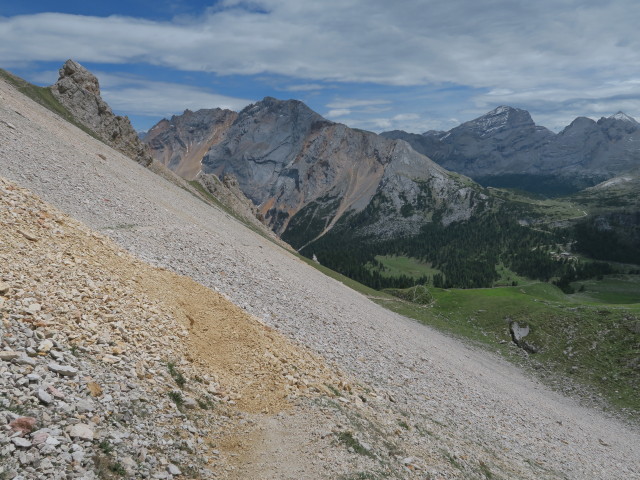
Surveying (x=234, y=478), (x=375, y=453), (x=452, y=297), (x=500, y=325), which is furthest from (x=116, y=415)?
(x=452, y=297)

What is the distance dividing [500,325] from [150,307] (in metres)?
62.0

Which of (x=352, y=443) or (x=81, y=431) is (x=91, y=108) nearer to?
(x=81, y=431)

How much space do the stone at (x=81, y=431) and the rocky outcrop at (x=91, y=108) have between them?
4239 inches

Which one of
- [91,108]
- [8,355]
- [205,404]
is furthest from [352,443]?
[91,108]

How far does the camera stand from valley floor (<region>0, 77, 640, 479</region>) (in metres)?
15.4

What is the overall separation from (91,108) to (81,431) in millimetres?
123094

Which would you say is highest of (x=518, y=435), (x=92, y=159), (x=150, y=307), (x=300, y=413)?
(x=92, y=159)

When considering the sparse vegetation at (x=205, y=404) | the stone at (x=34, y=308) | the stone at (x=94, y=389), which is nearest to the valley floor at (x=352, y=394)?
the sparse vegetation at (x=205, y=404)

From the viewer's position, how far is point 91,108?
11181cm

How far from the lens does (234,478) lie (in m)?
12.6

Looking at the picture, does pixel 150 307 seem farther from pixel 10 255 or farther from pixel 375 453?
pixel 375 453

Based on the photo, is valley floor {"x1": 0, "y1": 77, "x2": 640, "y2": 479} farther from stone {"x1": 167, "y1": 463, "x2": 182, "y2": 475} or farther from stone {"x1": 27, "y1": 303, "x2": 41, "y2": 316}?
stone {"x1": 27, "y1": 303, "x2": 41, "y2": 316}

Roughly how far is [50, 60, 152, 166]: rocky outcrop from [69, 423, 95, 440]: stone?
10767 centimetres

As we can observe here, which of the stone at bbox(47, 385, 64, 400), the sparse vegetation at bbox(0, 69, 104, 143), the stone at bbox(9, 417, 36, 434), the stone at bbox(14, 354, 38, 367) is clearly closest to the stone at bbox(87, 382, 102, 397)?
the stone at bbox(47, 385, 64, 400)
